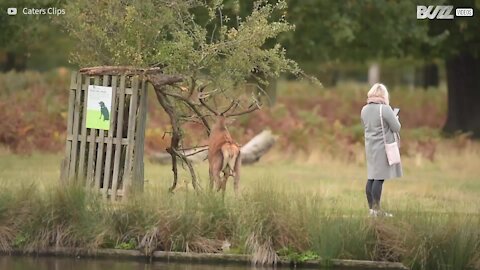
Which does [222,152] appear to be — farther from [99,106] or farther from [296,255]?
[296,255]

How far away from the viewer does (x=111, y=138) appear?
48.2 ft

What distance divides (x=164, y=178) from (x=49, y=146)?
670 centimetres

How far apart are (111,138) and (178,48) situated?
1652 mm

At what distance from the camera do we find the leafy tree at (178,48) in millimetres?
14023

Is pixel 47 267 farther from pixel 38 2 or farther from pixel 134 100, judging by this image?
pixel 38 2

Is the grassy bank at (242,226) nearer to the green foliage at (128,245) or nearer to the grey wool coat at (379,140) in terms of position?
the green foliage at (128,245)

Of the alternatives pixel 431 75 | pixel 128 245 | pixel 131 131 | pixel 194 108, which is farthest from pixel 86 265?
pixel 431 75

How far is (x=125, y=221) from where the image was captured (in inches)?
503

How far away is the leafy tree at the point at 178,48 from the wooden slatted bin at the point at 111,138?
0.30m

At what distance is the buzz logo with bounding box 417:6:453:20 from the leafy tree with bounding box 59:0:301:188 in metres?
11.5

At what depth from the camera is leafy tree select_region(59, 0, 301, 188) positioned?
46.0 feet

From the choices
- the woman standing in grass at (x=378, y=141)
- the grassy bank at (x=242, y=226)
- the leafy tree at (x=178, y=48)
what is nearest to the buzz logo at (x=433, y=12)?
the woman standing in grass at (x=378, y=141)

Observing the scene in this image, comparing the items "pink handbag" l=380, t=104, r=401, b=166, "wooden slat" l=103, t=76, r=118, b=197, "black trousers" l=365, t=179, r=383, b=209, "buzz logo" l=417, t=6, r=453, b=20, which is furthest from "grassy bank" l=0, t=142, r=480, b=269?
"buzz logo" l=417, t=6, r=453, b=20

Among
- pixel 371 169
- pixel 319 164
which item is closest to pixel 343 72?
pixel 319 164
